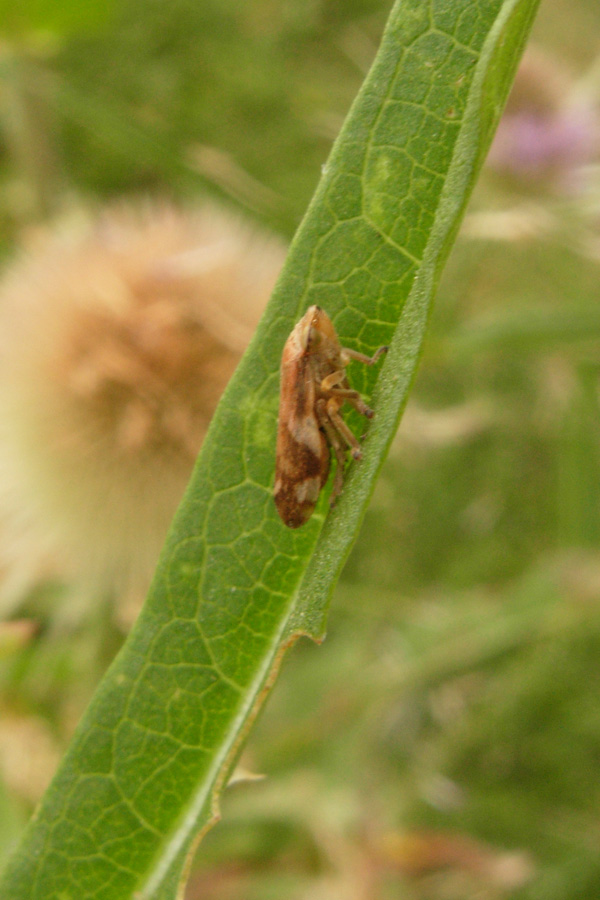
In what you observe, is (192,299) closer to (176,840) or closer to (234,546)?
(234,546)

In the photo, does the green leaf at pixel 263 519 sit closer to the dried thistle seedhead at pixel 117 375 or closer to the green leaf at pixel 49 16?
the dried thistle seedhead at pixel 117 375

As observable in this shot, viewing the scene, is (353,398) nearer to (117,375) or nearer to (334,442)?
(334,442)

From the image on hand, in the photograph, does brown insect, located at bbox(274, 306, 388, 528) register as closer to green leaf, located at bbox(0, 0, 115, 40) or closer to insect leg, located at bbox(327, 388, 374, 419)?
insect leg, located at bbox(327, 388, 374, 419)

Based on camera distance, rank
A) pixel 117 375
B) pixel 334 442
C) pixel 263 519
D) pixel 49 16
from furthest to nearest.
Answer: pixel 49 16 < pixel 117 375 < pixel 334 442 < pixel 263 519

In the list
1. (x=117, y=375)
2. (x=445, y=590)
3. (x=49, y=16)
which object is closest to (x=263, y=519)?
(x=117, y=375)

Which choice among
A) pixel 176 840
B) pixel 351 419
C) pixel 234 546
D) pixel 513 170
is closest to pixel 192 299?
pixel 351 419

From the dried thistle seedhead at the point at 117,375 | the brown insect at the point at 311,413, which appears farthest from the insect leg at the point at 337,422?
the dried thistle seedhead at the point at 117,375
